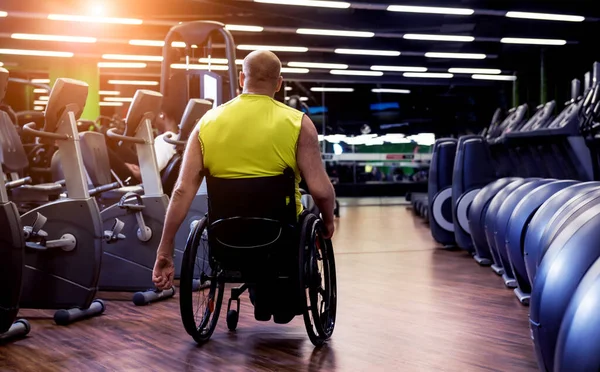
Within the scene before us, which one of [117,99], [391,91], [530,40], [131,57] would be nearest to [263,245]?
[530,40]

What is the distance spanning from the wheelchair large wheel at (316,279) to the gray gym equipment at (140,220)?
1.33 m

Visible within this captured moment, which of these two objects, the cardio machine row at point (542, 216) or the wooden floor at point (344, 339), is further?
the wooden floor at point (344, 339)

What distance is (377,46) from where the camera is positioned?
14109mm

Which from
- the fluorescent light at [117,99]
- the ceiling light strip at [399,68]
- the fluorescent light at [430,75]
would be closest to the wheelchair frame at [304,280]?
the ceiling light strip at [399,68]

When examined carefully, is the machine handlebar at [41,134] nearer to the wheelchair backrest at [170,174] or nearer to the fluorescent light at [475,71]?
the wheelchair backrest at [170,174]

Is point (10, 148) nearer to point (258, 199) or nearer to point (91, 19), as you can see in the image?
point (258, 199)

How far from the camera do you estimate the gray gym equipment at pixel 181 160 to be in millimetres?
4426

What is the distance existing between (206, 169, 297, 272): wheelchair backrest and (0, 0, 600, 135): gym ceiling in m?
7.76

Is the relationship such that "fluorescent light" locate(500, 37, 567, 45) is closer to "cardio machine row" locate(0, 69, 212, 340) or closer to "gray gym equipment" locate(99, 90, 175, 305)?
"cardio machine row" locate(0, 69, 212, 340)

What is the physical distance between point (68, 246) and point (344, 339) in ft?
4.68

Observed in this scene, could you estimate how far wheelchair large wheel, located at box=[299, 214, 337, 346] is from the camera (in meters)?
2.78

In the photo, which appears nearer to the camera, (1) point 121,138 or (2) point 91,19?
(1) point 121,138

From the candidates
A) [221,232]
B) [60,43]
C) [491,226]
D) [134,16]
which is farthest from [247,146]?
[60,43]

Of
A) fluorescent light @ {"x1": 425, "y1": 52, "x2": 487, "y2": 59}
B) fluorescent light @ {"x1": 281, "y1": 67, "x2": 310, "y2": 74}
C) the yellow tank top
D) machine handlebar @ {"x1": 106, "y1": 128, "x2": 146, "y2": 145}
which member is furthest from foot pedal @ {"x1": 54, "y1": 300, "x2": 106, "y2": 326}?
fluorescent light @ {"x1": 281, "y1": 67, "x2": 310, "y2": 74}
